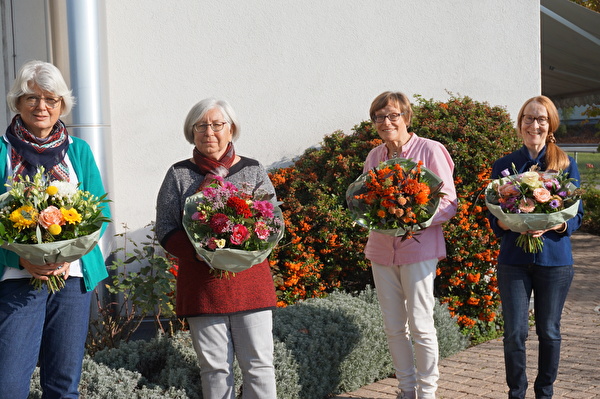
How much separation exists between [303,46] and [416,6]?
1325 millimetres

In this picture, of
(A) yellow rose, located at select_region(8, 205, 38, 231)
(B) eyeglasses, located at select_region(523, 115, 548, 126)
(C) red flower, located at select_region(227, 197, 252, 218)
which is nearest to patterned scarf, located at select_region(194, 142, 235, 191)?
(C) red flower, located at select_region(227, 197, 252, 218)

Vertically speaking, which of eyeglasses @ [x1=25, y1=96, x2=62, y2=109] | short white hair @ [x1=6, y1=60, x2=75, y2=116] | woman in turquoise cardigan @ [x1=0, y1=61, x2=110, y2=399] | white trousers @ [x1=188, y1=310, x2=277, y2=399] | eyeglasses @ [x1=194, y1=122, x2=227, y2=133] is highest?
short white hair @ [x1=6, y1=60, x2=75, y2=116]

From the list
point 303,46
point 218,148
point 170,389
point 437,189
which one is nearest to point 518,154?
point 437,189

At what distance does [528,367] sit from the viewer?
5.26 meters

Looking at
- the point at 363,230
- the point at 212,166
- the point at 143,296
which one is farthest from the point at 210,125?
the point at 363,230

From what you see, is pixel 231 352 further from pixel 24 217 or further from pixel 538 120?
pixel 538 120

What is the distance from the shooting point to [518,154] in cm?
420

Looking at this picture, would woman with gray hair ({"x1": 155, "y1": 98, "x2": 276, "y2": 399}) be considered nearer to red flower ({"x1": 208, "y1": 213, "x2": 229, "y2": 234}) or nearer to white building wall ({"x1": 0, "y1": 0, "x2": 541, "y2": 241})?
red flower ({"x1": 208, "y1": 213, "x2": 229, "y2": 234})

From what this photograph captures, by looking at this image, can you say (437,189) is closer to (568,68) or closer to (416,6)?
(416,6)

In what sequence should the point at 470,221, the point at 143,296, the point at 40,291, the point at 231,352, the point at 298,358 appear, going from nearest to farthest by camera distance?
the point at 40,291, the point at 231,352, the point at 298,358, the point at 143,296, the point at 470,221

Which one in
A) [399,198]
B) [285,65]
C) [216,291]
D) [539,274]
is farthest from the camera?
[285,65]

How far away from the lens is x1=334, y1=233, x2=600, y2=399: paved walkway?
4.75m

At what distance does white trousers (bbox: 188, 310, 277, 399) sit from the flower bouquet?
93 cm

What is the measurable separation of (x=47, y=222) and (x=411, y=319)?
2367 mm
